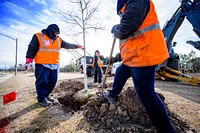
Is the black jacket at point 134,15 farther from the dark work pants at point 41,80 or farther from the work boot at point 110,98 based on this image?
the dark work pants at point 41,80

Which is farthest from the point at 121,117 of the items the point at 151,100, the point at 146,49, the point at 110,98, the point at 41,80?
the point at 41,80

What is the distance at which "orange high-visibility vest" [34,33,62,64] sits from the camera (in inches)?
125

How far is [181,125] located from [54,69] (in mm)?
2727

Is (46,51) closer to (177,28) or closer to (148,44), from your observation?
(148,44)

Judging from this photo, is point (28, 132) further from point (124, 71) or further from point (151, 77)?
point (151, 77)

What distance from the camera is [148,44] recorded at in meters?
1.44

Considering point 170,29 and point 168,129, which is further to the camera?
point 170,29

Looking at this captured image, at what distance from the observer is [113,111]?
7.10ft

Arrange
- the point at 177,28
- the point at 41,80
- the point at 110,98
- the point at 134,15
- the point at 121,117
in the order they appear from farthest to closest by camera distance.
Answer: the point at 177,28
the point at 41,80
the point at 110,98
the point at 121,117
the point at 134,15

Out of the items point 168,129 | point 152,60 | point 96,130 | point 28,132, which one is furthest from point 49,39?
point 168,129

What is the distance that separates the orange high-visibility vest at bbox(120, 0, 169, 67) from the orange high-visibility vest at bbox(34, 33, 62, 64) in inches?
88.7

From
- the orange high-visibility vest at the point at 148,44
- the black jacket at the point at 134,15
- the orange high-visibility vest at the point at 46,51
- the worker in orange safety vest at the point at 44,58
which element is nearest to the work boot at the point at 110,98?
the orange high-visibility vest at the point at 148,44

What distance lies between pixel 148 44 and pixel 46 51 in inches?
97.5

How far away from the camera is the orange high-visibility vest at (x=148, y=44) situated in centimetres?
144
